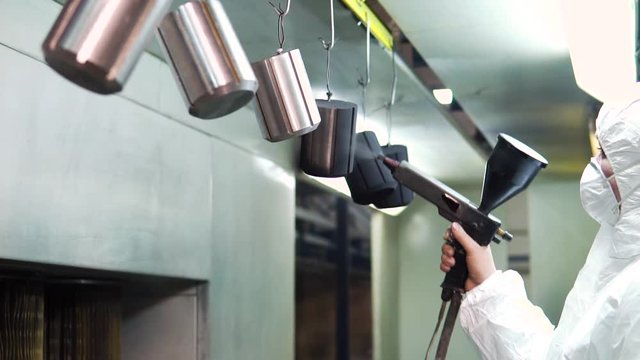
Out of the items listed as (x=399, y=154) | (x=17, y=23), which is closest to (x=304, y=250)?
(x=399, y=154)

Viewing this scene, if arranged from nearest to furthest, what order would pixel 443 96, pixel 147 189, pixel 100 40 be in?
pixel 100 40 → pixel 147 189 → pixel 443 96

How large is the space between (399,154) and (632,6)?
0.64 m

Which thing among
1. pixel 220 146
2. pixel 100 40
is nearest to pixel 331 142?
pixel 100 40

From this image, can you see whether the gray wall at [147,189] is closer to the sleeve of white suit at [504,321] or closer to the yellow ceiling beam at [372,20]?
the yellow ceiling beam at [372,20]

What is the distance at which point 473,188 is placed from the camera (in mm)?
3711

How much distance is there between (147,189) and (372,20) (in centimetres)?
68

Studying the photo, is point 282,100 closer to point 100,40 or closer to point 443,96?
point 100,40

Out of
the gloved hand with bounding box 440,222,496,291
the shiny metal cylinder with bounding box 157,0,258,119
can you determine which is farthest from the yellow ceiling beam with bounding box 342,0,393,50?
the shiny metal cylinder with bounding box 157,0,258,119

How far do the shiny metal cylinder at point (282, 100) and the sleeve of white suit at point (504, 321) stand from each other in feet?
2.17

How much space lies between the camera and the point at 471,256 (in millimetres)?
1506

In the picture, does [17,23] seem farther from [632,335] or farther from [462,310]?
[632,335]

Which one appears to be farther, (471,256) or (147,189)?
(147,189)

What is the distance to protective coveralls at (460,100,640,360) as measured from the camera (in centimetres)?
120

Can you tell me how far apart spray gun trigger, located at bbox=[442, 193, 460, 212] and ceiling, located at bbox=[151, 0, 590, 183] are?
532 millimetres
